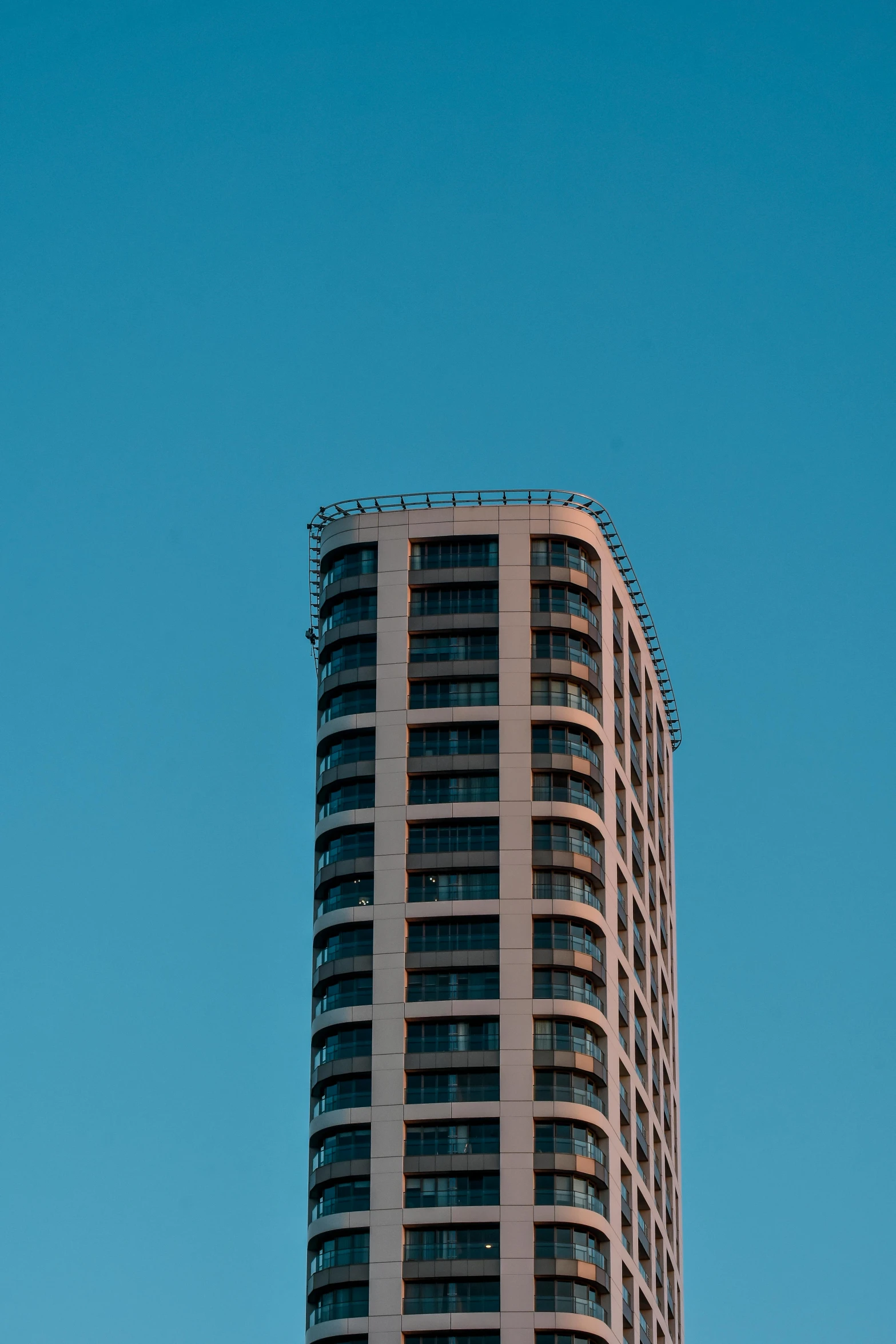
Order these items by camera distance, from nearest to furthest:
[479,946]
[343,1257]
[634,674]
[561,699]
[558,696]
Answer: [343,1257] < [479,946] < [558,696] < [561,699] < [634,674]

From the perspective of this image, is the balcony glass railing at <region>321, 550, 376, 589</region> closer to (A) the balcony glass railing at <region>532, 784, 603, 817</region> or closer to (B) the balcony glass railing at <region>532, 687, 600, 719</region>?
(B) the balcony glass railing at <region>532, 687, 600, 719</region>

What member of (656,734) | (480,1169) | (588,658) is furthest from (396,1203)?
(656,734)

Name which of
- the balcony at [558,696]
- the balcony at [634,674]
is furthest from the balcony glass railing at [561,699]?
the balcony at [634,674]

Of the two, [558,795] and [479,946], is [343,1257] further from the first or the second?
[558,795]

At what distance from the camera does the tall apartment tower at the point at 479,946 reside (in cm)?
14988

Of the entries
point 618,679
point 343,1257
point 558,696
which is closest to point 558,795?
point 558,696

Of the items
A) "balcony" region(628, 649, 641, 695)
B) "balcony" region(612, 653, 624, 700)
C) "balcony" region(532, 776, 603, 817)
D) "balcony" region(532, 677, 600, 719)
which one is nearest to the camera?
"balcony" region(532, 776, 603, 817)

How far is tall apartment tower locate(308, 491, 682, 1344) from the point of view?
14988cm

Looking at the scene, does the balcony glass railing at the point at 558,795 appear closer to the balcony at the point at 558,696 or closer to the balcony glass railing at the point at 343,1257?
the balcony at the point at 558,696

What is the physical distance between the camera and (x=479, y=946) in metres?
158

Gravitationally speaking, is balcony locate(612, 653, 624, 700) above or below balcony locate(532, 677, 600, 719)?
above

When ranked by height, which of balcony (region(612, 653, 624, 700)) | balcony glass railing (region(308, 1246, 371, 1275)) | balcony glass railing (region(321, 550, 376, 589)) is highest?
balcony glass railing (region(321, 550, 376, 589))

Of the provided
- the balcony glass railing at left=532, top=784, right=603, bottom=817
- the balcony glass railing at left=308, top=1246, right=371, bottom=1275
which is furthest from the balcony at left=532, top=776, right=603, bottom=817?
the balcony glass railing at left=308, top=1246, right=371, bottom=1275

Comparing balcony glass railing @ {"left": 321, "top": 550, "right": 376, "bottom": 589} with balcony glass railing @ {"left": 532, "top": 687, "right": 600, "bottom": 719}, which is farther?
balcony glass railing @ {"left": 321, "top": 550, "right": 376, "bottom": 589}
